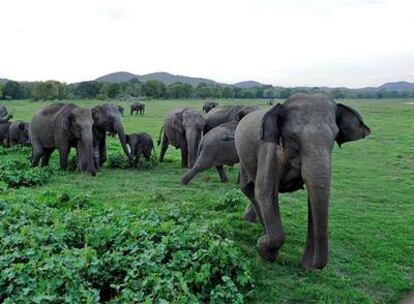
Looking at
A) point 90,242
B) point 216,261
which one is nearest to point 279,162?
point 216,261

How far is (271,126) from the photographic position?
589 centimetres

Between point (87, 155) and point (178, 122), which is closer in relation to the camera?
point (87, 155)

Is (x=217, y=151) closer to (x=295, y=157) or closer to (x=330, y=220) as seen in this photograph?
(x=330, y=220)

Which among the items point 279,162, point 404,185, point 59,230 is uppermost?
point 279,162

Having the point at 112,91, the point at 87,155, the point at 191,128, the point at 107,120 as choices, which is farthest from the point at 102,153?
the point at 112,91

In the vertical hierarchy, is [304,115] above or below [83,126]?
above

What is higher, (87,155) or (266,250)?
(87,155)

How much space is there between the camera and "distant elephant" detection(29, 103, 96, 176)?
13055 millimetres

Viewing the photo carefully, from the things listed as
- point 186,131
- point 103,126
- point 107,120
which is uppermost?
point 107,120

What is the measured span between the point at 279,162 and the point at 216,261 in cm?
140

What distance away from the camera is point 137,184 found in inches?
477

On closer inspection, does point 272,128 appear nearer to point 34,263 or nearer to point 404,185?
point 34,263

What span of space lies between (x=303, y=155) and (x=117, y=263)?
7.59 feet

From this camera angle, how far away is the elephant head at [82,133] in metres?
13.0
